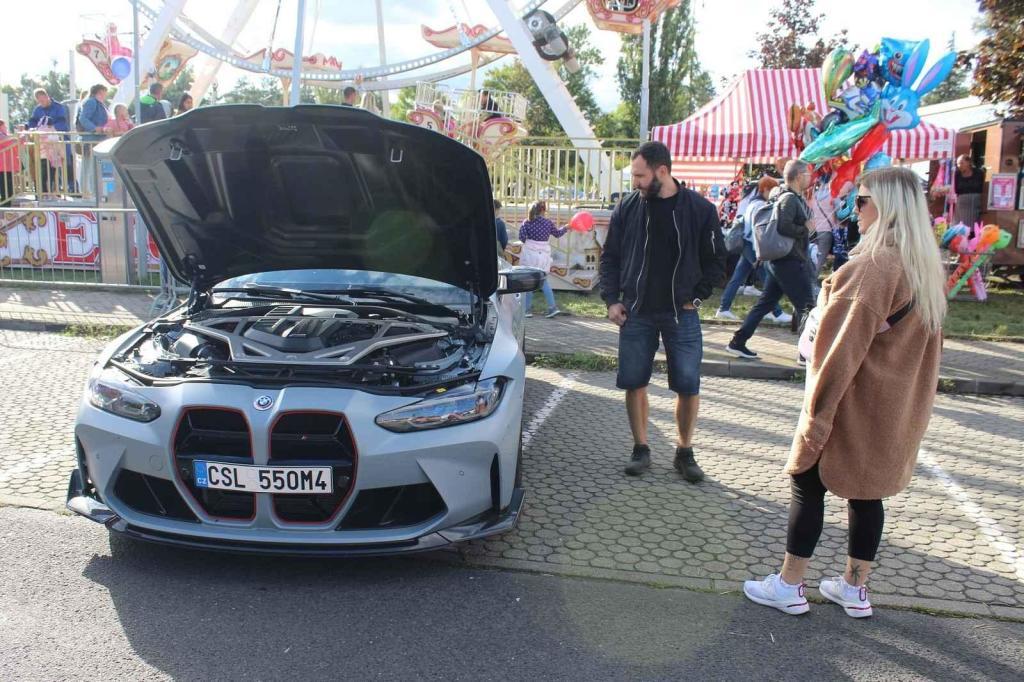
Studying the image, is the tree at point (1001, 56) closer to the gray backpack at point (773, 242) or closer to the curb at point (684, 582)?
the gray backpack at point (773, 242)

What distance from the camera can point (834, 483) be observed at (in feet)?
10.2

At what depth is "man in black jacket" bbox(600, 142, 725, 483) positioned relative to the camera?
15.6 ft

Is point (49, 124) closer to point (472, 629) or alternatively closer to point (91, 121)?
point (91, 121)

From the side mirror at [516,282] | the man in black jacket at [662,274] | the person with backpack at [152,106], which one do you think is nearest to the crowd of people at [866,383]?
the man in black jacket at [662,274]

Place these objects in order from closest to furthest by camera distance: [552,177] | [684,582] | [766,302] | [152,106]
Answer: [684,582], [766,302], [152,106], [552,177]

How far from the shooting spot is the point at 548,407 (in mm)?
6688

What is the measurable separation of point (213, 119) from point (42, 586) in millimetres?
2195

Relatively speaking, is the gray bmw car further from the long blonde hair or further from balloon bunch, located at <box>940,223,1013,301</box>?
balloon bunch, located at <box>940,223,1013,301</box>

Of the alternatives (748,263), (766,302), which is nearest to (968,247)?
(748,263)

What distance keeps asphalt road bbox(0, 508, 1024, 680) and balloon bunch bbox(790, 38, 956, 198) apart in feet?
30.7

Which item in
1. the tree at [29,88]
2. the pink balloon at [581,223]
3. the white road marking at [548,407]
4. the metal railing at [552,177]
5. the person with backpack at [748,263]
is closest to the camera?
the white road marking at [548,407]

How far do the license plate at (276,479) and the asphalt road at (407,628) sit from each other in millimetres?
456

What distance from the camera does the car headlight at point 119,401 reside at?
343cm

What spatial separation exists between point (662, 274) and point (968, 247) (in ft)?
32.3
